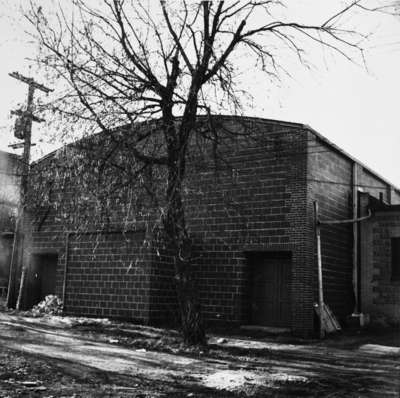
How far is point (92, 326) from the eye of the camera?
17.3 m

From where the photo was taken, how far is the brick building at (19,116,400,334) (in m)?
17.1

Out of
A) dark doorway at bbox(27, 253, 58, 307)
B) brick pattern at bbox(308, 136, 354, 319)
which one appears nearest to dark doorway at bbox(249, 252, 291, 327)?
brick pattern at bbox(308, 136, 354, 319)

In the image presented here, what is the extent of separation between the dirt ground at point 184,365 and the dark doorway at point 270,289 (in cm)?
160

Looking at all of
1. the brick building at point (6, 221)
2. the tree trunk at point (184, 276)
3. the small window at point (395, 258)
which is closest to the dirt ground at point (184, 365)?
the tree trunk at point (184, 276)

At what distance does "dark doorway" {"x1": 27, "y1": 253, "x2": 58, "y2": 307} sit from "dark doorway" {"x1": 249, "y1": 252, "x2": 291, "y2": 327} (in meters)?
10.2

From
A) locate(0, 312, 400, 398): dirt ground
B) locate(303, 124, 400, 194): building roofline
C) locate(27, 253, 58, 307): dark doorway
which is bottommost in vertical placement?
locate(0, 312, 400, 398): dirt ground

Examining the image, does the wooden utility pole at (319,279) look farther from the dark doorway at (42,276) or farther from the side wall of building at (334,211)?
the dark doorway at (42,276)

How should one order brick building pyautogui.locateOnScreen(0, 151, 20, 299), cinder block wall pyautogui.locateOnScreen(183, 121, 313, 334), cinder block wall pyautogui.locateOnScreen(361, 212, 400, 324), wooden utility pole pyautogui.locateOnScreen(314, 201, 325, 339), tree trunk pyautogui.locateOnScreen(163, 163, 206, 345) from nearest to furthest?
tree trunk pyautogui.locateOnScreen(163, 163, 206, 345) → wooden utility pole pyautogui.locateOnScreen(314, 201, 325, 339) → cinder block wall pyautogui.locateOnScreen(183, 121, 313, 334) → cinder block wall pyautogui.locateOnScreen(361, 212, 400, 324) → brick building pyautogui.locateOnScreen(0, 151, 20, 299)

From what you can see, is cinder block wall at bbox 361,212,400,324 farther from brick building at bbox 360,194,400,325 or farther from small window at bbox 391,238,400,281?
small window at bbox 391,238,400,281

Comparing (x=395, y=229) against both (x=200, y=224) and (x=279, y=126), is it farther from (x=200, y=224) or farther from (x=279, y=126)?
(x=200, y=224)

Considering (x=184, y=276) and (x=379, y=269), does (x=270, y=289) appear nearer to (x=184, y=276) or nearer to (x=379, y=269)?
(x=379, y=269)

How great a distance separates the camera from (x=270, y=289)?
59.1 ft

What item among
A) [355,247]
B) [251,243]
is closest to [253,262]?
[251,243]

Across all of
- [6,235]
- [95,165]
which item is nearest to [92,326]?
[95,165]
